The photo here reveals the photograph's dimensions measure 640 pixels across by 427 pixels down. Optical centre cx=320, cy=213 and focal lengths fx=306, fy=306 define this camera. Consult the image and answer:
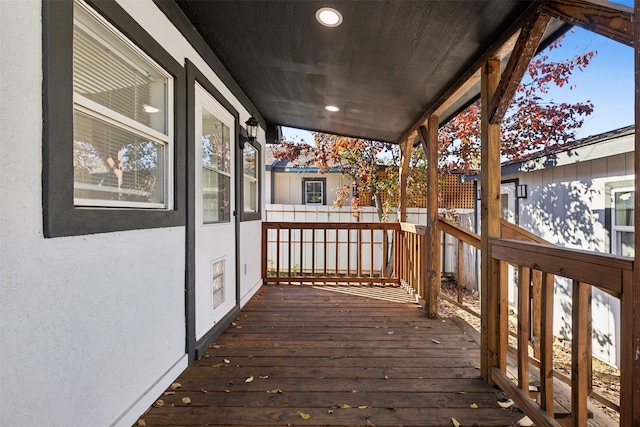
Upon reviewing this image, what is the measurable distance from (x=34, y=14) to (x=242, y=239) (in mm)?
2823

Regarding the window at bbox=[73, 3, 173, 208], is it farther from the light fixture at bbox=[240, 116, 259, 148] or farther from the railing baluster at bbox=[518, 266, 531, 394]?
the railing baluster at bbox=[518, 266, 531, 394]

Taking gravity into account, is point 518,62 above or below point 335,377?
above

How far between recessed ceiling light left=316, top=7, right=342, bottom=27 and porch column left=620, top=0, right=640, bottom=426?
1.47 m

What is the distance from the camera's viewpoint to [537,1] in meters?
1.63

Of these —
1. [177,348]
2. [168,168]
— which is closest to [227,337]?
[177,348]

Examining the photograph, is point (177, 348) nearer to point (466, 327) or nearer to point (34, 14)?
point (34, 14)

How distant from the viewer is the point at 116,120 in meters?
1.64

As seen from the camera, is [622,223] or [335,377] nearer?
[335,377]

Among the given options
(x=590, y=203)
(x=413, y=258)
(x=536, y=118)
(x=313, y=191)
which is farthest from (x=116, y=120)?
(x=313, y=191)

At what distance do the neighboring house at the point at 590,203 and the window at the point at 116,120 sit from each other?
463 cm

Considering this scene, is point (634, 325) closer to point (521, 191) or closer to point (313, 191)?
point (521, 191)

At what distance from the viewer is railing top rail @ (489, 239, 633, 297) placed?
1.18m

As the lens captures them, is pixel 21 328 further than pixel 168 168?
No

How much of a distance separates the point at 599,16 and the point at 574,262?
3.53 feet
